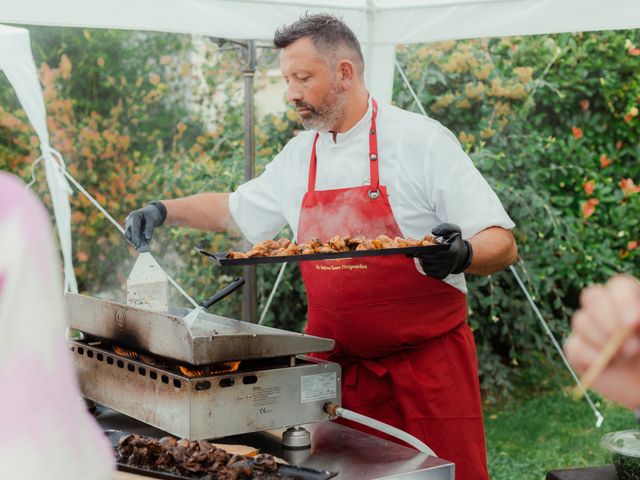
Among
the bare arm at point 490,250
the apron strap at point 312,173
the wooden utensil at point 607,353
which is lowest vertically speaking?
the bare arm at point 490,250

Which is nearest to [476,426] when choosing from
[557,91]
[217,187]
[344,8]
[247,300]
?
[247,300]

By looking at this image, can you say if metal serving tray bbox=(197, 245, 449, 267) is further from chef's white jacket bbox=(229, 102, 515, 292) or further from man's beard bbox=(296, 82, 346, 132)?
man's beard bbox=(296, 82, 346, 132)

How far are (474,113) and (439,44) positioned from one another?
54 centimetres

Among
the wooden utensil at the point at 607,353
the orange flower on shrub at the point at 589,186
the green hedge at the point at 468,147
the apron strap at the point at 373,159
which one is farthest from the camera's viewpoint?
the orange flower on shrub at the point at 589,186

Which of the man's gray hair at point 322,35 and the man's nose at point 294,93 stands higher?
the man's gray hair at point 322,35

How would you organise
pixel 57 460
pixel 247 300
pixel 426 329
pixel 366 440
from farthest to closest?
pixel 247 300 < pixel 426 329 < pixel 366 440 < pixel 57 460

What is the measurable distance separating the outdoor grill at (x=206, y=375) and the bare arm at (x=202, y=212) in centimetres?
84

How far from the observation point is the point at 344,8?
3.92m

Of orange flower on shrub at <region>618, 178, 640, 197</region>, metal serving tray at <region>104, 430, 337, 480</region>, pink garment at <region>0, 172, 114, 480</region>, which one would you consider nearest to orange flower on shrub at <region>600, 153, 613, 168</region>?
orange flower on shrub at <region>618, 178, 640, 197</region>

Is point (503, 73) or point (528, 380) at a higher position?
point (503, 73)

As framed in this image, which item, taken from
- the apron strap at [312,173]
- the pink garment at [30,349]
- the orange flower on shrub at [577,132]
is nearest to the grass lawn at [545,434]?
the orange flower on shrub at [577,132]

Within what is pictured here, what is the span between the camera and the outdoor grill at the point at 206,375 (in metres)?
2.02

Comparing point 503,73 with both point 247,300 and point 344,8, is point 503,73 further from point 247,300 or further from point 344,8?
point 247,300

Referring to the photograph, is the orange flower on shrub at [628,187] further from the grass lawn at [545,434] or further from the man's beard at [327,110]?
the man's beard at [327,110]
